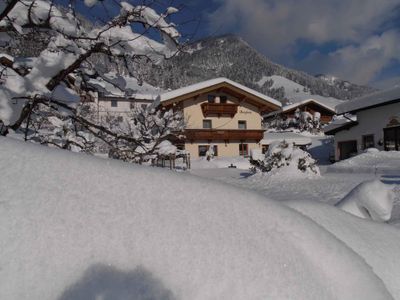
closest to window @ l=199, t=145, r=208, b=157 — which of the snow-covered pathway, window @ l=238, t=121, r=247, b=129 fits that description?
window @ l=238, t=121, r=247, b=129

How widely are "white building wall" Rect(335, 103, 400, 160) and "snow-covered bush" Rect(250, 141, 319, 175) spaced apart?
978 centimetres

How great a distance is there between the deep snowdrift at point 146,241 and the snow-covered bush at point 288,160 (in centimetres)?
1218

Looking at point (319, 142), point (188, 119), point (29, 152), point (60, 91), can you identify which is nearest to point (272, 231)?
point (29, 152)

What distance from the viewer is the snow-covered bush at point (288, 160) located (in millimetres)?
13305

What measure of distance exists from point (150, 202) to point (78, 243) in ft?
0.94

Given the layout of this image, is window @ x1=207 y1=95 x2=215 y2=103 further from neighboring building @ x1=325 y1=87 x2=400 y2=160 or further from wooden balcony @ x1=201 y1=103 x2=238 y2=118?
neighboring building @ x1=325 y1=87 x2=400 y2=160

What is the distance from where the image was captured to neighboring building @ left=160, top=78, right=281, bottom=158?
27.9m

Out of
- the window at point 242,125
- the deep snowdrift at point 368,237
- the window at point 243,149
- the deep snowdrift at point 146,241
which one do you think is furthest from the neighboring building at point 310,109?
the deep snowdrift at point 146,241

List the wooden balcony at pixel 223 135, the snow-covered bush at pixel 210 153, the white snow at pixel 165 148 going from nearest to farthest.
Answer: the white snow at pixel 165 148 → the snow-covered bush at pixel 210 153 → the wooden balcony at pixel 223 135

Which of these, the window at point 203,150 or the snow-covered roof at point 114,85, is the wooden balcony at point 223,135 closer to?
the window at point 203,150

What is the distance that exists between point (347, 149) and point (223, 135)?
9545mm

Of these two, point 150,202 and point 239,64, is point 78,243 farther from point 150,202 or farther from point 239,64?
point 239,64

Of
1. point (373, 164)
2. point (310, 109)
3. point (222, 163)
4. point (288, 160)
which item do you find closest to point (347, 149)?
point (222, 163)

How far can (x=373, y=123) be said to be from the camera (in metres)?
21.6
